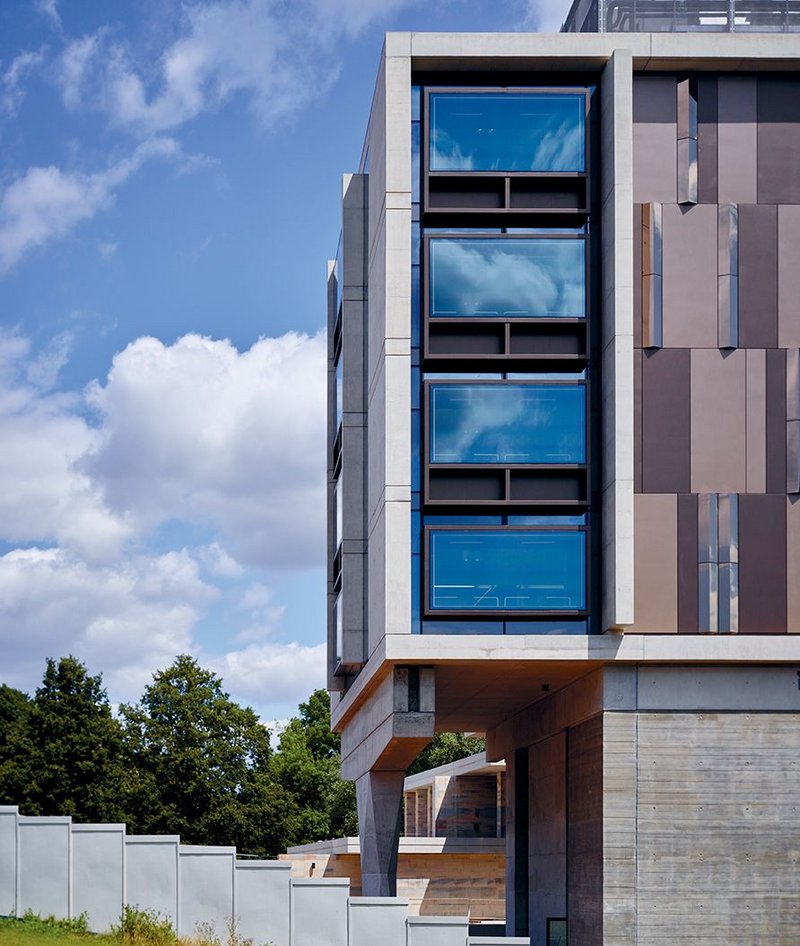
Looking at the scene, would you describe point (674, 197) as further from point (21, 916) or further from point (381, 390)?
point (21, 916)

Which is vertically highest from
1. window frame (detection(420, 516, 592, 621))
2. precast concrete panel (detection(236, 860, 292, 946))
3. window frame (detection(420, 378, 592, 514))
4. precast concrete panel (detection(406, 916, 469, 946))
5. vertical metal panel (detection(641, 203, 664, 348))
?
vertical metal panel (detection(641, 203, 664, 348))

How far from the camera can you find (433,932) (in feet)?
114

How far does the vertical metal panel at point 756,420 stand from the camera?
3816 centimetres

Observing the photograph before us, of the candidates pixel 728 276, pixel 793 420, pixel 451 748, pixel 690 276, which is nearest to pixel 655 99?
pixel 690 276

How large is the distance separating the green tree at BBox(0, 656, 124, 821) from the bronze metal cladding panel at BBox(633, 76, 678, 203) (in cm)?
4773

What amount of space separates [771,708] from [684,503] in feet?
17.5

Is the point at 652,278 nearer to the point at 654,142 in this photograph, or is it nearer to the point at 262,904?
the point at 654,142

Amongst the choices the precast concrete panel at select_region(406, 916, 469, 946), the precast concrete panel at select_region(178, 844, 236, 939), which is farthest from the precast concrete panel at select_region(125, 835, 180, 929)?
the precast concrete panel at select_region(406, 916, 469, 946)

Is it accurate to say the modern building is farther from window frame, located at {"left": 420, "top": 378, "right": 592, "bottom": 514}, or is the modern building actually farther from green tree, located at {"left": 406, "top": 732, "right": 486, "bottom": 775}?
green tree, located at {"left": 406, "top": 732, "right": 486, "bottom": 775}

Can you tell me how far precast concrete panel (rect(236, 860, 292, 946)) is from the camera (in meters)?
34.4

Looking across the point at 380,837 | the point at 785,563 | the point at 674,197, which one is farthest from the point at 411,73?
the point at 380,837

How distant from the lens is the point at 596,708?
127 ft

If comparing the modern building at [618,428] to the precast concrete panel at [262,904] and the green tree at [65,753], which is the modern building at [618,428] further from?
the green tree at [65,753]

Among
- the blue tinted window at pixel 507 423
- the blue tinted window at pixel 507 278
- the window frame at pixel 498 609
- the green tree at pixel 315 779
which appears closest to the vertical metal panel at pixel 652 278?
the blue tinted window at pixel 507 278
